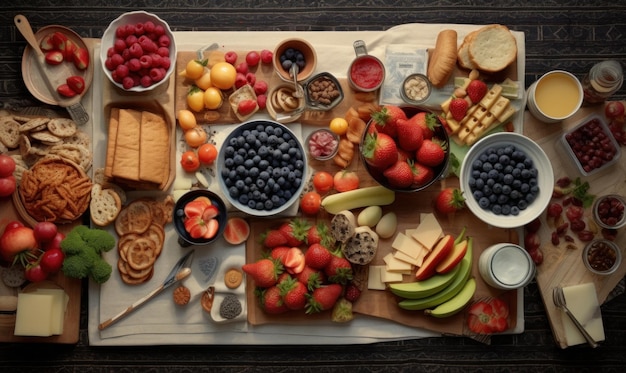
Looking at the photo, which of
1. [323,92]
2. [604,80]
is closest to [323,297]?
[323,92]

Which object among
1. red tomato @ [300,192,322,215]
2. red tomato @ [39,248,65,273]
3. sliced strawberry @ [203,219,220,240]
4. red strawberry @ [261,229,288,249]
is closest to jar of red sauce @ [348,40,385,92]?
red tomato @ [300,192,322,215]

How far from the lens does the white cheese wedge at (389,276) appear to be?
2.52 m

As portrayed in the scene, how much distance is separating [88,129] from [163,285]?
0.80 meters

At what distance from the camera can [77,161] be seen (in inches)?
100

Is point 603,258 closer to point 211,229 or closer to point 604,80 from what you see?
point 604,80

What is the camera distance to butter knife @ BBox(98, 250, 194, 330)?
2.51 meters

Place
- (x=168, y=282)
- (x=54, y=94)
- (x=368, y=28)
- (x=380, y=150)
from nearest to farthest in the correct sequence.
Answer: (x=380, y=150), (x=168, y=282), (x=54, y=94), (x=368, y=28)

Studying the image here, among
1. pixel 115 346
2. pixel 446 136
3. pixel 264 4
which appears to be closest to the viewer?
pixel 446 136

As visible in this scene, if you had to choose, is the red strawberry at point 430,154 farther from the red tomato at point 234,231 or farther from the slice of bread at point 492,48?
the red tomato at point 234,231

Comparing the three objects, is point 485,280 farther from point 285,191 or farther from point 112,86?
point 112,86

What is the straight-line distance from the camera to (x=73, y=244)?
237 centimetres

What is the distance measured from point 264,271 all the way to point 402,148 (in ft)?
2.58

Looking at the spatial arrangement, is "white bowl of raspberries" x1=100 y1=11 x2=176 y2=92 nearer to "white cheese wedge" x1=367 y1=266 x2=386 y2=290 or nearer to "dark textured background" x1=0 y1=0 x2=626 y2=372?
"dark textured background" x1=0 y1=0 x2=626 y2=372

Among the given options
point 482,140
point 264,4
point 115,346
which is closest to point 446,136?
point 482,140
